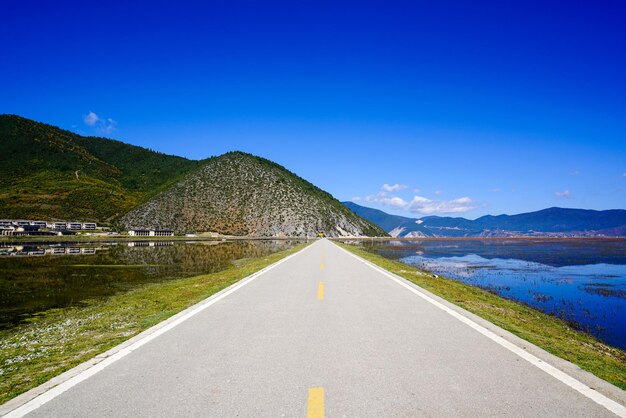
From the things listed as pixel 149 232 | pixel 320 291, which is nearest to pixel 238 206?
pixel 149 232

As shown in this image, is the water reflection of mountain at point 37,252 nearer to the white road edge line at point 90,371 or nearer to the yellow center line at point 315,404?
the white road edge line at point 90,371

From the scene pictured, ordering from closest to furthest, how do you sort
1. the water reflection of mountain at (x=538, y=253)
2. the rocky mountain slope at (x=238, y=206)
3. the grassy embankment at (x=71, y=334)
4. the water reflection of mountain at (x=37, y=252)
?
1. the grassy embankment at (x=71, y=334)
2. the water reflection of mountain at (x=37, y=252)
3. the water reflection of mountain at (x=538, y=253)
4. the rocky mountain slope at (x=238, y=206)

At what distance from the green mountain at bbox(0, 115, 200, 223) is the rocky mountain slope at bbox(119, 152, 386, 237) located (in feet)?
40.9

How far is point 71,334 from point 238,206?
11265 cm

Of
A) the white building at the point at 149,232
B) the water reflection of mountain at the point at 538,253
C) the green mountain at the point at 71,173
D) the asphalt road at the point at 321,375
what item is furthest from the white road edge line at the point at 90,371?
the green mountain at the point at 71,173

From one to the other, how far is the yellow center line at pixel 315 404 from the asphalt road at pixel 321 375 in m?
0.02

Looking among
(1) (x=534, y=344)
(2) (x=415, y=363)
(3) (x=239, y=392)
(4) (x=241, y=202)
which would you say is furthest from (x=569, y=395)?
(4) (x=241, y=202)

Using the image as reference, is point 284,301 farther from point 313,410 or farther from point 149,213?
point 149,213

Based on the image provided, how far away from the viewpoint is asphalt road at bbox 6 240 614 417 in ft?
12.7

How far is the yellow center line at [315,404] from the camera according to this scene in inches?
145

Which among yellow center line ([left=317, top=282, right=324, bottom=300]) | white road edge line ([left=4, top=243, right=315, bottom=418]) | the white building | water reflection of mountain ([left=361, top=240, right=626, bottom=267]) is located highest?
the white building

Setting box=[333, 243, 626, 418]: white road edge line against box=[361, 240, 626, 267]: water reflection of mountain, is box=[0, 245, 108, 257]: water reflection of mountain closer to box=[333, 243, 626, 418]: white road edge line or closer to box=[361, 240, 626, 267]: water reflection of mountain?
box=[361, 240, 626, 267]: water reflection of mountain

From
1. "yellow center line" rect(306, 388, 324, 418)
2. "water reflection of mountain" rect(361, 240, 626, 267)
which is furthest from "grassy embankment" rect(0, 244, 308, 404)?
"water reflection of mountain" rect(361, 240, 626, 267)

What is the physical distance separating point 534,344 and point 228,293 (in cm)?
804
